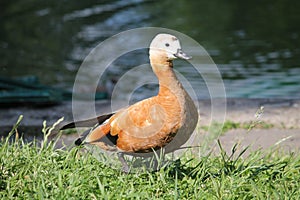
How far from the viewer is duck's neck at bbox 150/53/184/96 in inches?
138

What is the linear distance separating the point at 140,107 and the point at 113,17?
11.1 meters

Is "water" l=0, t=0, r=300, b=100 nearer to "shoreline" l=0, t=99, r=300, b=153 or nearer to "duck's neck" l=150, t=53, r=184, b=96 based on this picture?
"shoreline" l=0, t=99, r=300, b=153

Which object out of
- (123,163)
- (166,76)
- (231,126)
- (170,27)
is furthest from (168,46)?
(170,27)

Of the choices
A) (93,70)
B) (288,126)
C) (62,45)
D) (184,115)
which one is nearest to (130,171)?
(184,115)

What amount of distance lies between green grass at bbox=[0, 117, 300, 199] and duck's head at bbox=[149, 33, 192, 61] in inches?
27.6

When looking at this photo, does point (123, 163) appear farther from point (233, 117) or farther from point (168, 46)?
point (233, 117)

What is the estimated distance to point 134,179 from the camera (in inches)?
144

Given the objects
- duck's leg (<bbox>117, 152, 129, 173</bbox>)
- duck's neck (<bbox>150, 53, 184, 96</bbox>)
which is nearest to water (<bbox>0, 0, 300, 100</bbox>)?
duck's leg (<bbox>117, 152, 129, 173</bbox>)

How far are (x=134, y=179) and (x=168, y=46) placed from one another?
2.77ft

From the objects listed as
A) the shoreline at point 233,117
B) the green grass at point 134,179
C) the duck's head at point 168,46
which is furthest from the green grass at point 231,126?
the duck's head at point 168,46

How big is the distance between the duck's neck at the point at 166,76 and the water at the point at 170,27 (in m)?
5.29

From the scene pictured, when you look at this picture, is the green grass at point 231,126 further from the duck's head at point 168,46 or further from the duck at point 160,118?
the duck's head at point 168,46

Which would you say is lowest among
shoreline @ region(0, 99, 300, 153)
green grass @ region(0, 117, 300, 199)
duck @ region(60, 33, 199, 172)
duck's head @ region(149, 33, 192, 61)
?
shoreline @ region(0, 99, 300, 153)

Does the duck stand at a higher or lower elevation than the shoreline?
higher
